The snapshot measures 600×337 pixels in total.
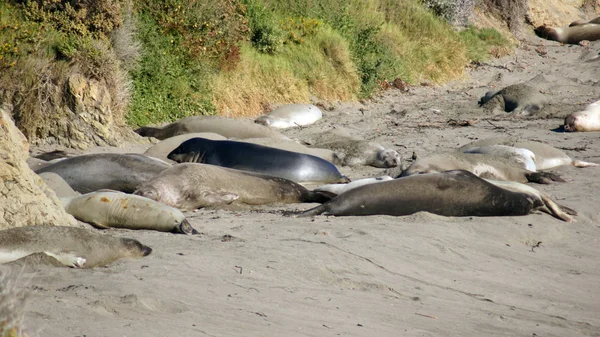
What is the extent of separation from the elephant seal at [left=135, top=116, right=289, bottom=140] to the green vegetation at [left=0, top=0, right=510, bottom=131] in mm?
629

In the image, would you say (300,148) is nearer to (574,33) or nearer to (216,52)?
(216,52)

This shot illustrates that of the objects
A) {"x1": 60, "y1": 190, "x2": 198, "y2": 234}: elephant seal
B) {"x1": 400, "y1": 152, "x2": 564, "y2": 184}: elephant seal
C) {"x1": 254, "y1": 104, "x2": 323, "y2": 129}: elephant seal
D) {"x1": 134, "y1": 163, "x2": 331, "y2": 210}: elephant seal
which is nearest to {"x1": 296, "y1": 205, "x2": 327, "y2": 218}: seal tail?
{"x1": 134, "y1": 163, "x2": 331, "y2": 210}: elephant seal

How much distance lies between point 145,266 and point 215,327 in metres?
1.23

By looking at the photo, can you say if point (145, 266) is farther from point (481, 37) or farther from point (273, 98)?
point (481, 37)

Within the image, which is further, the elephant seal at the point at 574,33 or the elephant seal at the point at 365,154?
the elephant seal at the point at 574,33

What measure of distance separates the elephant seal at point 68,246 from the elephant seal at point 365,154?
6.18 metres

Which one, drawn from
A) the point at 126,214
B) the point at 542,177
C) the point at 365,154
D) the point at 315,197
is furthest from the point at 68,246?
the point at 365,154

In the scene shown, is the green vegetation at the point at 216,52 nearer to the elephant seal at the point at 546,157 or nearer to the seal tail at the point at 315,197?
the seal tail at the point at 315,197

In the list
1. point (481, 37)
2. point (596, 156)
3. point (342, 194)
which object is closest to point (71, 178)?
point (342, 194)

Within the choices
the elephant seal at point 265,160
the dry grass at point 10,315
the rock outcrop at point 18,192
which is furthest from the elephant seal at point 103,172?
the dry grass at point 10,315

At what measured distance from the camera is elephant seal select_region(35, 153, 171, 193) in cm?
789

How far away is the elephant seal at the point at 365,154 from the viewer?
1078 centimetres

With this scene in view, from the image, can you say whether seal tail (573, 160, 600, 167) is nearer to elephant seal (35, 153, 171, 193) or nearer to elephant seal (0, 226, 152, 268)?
elephant seal (35, 153, 171, 193)

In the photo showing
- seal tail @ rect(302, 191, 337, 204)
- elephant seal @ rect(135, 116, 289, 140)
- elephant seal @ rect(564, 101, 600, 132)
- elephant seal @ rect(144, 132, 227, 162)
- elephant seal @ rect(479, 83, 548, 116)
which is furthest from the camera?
elephant seal @ rect(479, 83, 548, 116)
